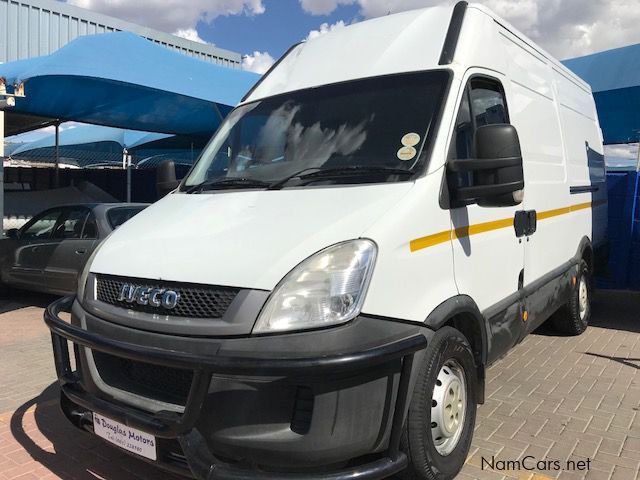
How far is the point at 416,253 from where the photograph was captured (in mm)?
2779

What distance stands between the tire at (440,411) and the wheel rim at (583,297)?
336cm

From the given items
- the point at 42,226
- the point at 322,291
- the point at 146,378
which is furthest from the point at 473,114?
the point at 42,226

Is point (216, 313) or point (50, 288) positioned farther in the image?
point (50, 288)

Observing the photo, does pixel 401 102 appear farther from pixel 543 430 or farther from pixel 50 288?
pixel 50 288

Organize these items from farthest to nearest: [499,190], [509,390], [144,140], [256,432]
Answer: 1. [144,140]
2. [509,390]
3. [499,190]
4. [256,432]

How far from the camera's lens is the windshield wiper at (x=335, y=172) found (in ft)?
9.91

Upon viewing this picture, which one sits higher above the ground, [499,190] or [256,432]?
[499,190]

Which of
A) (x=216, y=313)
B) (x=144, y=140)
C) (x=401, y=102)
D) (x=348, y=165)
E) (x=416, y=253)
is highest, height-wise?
(x=144, y=140)

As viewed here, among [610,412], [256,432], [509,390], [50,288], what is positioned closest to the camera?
[256,432]

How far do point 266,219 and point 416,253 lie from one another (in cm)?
77

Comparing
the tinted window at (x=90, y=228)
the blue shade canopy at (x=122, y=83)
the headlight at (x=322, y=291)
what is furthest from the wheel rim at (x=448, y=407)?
the blue shade canopy at (x=122, y=83)

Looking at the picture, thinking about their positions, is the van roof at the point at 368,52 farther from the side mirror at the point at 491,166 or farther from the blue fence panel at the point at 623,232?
the blue fence panel at the point at 623,232

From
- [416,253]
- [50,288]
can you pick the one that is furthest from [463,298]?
[50,288]

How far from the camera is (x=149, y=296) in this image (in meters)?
2.68
